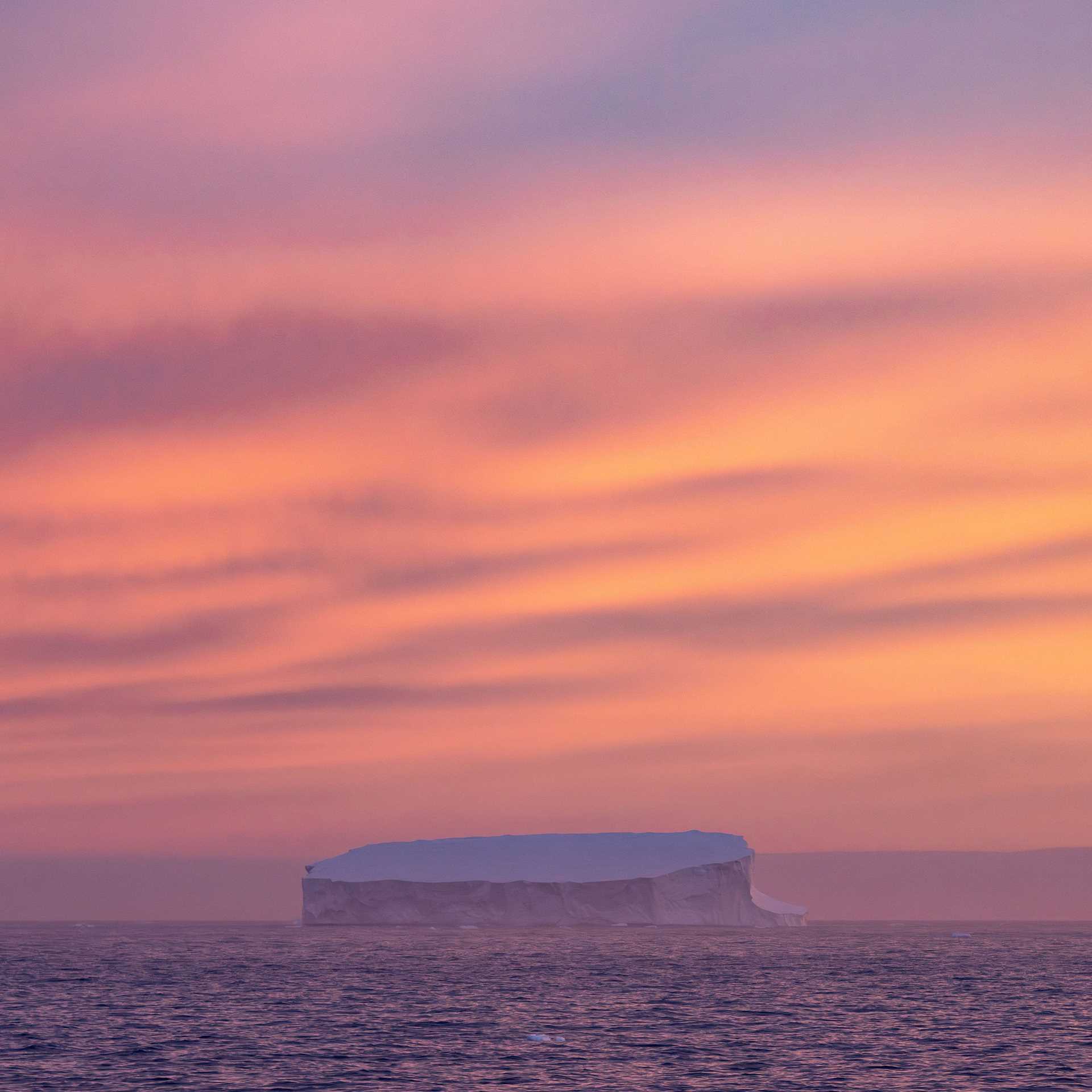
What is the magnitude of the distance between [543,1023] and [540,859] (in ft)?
301

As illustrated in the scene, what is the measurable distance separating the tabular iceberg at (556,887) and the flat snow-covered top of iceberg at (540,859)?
0.14 m

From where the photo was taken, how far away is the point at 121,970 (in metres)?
96.9

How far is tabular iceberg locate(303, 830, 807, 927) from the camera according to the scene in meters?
139

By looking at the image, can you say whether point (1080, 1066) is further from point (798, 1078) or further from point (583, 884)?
point (583, 884)

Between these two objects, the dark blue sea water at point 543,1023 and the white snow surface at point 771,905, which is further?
the white snow surface at point 771,905

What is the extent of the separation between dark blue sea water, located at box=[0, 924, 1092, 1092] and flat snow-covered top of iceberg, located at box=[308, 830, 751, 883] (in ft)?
84.8

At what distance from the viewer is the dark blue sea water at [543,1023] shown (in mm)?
41594

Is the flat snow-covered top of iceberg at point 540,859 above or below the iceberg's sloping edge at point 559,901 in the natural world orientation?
above

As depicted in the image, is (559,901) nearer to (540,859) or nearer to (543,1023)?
(540,859)

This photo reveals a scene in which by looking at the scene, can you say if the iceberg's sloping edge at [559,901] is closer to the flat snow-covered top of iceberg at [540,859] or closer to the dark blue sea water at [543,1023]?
the flat snow-covered top of iceberg at [540,859]

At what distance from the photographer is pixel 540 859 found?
147250 millimetres

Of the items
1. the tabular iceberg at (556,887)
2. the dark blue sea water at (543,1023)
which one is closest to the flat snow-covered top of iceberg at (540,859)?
the tabular iceberg at (556,887)

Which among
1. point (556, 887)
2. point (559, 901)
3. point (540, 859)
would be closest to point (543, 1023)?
point (556, 887)

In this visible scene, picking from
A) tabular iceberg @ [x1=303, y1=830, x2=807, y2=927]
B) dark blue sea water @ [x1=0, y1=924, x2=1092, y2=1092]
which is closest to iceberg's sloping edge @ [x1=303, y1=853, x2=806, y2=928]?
tabular iceberg @ [x1=303, y1=830, x2=807, y2=927]
